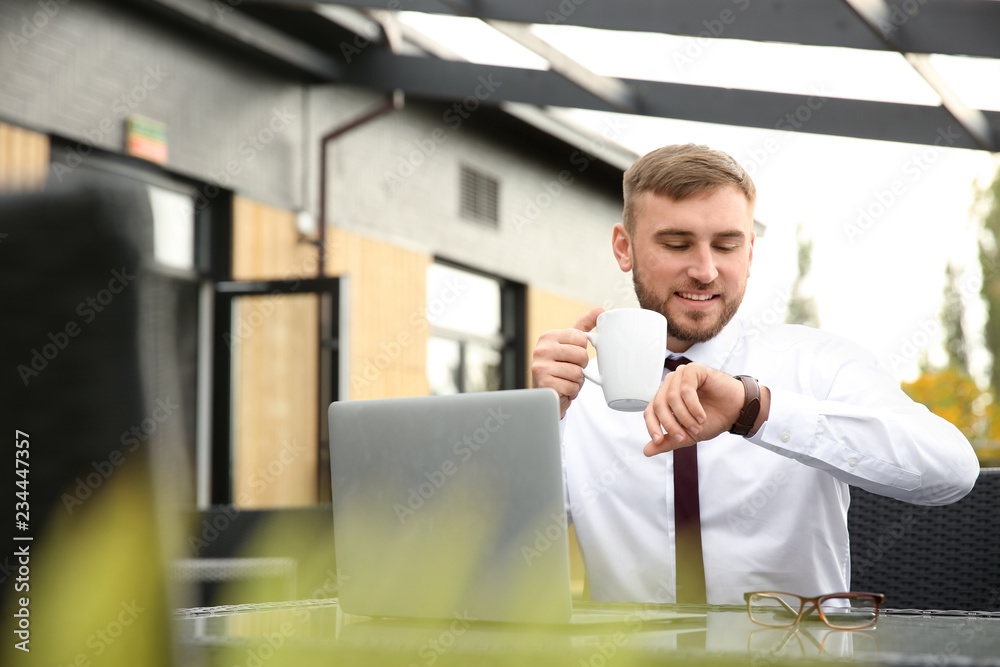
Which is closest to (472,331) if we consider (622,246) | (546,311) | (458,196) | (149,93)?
(546,311)

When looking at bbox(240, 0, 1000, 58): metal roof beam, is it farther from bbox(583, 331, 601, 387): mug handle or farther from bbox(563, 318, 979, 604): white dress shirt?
bbox(583, 331, 601, 387): mug handle

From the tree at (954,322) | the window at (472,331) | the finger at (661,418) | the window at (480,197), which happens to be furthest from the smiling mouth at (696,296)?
the tree at (954,322)

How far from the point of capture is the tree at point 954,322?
26.3m

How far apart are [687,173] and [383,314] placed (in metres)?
6.08

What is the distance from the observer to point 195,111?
6.23 m

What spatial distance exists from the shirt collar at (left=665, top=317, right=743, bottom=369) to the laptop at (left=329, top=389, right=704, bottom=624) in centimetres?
83

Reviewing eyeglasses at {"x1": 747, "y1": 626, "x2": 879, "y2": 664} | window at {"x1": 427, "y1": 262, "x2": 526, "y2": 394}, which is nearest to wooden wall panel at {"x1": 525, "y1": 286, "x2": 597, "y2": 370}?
window at {"x1": 427, "y1": 262, "x2": 526, "y2": 394}

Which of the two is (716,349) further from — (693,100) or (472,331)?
(472,331)

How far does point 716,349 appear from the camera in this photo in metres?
1.95

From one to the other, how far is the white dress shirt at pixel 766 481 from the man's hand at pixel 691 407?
0.71ft

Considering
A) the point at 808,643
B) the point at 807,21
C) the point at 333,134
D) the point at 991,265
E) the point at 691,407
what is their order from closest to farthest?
the point at 808,643
the point at 691,407
the point at 807,21
the point at 333,134
the point at 991,265

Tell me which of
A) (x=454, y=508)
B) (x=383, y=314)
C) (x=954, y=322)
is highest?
(x=954, y=322)

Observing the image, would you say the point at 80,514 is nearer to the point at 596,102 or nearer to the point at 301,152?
the point at 596,102

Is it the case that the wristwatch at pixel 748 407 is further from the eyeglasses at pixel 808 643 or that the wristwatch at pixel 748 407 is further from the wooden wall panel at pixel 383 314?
the wooden wall panel at pixel 383 314
